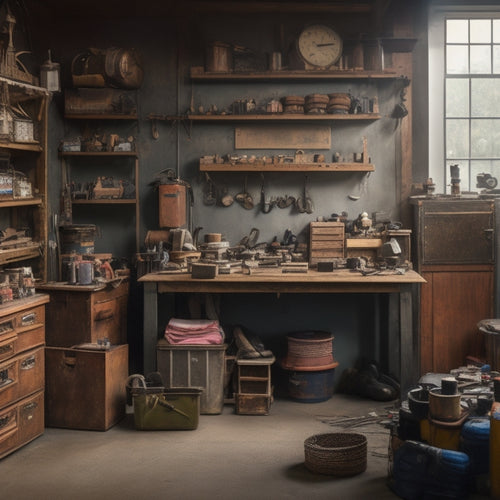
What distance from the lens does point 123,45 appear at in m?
6.51

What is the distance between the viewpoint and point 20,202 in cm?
545

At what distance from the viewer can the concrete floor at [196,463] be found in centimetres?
417

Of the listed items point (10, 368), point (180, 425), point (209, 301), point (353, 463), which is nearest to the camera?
point (353, 463)

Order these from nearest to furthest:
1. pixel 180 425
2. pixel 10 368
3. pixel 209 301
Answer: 1. pixel 10 368
2. pixel 180 425
3. pixel 209 301

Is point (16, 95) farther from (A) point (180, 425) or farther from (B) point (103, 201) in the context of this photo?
(A) point (180, 425)

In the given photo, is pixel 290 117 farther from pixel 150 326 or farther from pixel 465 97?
→ pixel 150 326

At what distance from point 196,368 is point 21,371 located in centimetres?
137

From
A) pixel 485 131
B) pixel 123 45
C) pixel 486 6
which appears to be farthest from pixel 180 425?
pixel 486 6

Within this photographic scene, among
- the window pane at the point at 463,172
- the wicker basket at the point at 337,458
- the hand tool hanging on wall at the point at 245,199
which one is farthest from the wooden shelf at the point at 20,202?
the window pane at the point at 463,172

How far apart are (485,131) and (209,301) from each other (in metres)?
2.88

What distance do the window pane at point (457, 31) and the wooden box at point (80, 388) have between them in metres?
4.01

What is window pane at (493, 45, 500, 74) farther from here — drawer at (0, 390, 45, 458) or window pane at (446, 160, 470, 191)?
drawer at (0, 390, 45, 458)

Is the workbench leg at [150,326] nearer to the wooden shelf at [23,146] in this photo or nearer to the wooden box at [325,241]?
the wooden shelf at [23,146]

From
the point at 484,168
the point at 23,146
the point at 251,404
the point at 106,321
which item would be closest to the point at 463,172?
the point at 484,168
